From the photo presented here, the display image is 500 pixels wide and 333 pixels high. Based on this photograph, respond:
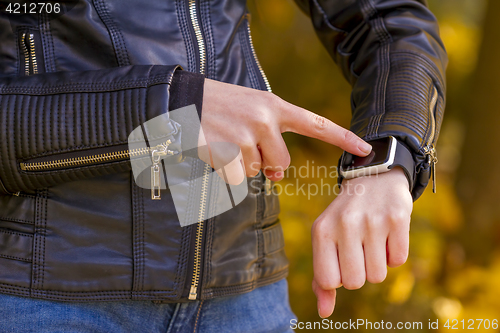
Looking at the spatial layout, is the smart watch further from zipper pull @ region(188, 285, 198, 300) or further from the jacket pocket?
the jacket pocket

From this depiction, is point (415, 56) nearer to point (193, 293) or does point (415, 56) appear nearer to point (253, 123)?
point (253, 123)

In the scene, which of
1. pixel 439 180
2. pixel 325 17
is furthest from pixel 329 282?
pixel 439 180

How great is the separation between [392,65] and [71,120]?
27.6 inches

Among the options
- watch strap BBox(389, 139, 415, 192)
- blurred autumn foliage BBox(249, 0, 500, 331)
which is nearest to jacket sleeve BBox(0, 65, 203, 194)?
watch strap BBox(389, 139, 415, 192)

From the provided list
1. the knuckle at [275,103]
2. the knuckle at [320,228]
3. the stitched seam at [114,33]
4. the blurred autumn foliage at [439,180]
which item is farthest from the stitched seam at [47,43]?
the blurred autumn foliage at [439,180]

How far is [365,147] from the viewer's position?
71 centimetres

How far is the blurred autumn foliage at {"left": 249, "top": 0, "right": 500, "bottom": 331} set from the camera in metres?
2.05

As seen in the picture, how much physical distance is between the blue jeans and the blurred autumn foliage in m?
1.20

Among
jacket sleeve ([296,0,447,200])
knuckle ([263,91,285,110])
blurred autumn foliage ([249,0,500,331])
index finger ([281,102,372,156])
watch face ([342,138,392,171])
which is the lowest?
blurred autumn foliage ([249,0,500,331])

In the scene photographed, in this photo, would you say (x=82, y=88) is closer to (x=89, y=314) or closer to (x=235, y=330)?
(x=89, y=314)

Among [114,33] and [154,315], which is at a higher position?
[114,33]

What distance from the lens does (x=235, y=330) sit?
943 mm

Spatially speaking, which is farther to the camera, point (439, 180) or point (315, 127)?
point (439, 180)

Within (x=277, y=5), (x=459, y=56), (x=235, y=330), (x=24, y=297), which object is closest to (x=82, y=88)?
(x=24, y=297)
